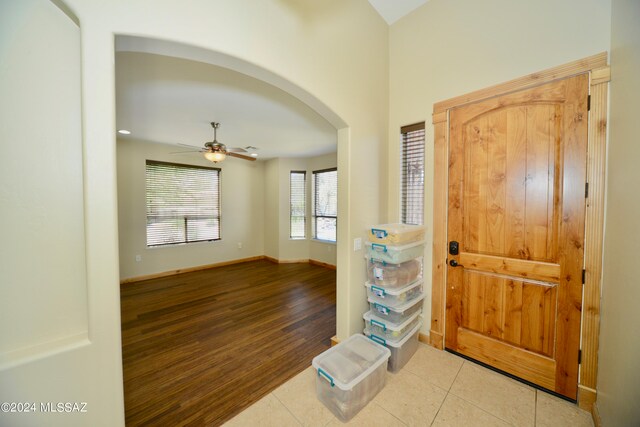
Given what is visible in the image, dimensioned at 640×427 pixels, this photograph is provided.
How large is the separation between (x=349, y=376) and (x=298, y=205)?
4.65m

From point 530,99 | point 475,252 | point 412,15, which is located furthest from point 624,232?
point 412,15

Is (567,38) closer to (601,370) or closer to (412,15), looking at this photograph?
(412,15)

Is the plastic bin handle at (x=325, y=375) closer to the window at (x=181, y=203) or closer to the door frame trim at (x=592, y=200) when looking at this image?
the door frame trim at (x=592, y=200)

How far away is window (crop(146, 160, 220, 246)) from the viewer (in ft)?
14.9

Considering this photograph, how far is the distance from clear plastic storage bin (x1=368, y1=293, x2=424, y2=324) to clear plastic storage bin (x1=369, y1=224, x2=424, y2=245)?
0.57 m

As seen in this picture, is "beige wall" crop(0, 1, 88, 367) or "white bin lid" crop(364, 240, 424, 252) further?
"white bin lid" crop(364, 240, 424, 252)

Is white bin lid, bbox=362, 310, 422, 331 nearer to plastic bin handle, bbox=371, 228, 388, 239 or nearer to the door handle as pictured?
the door handle

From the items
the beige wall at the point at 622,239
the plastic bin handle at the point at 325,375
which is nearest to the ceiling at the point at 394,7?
the beige wall at the point at 622,239

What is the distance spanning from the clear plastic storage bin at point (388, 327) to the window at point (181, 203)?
A: 4.44 m

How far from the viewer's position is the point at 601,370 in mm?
1476

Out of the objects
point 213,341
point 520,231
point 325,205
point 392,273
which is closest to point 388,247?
point 392,273

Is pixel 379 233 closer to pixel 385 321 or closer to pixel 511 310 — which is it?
pixel 385 321

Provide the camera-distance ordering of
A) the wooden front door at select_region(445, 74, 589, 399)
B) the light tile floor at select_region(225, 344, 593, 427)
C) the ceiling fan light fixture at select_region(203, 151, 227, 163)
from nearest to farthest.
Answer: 1. the light tile floor at select_region(225, 344, 593, 427)
2. the wooden front door at select_region(445, 74, 589, 399)
3. the ceiling fan light fixture at select_region(203, 151, 227, 163)

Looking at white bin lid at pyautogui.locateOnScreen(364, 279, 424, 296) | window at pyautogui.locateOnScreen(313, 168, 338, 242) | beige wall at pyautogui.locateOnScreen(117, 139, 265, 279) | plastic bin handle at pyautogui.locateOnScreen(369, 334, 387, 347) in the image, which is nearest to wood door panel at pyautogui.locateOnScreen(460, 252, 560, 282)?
white bin lid at pyautogui.locateOnScreen(364, 279, 424, 296)
